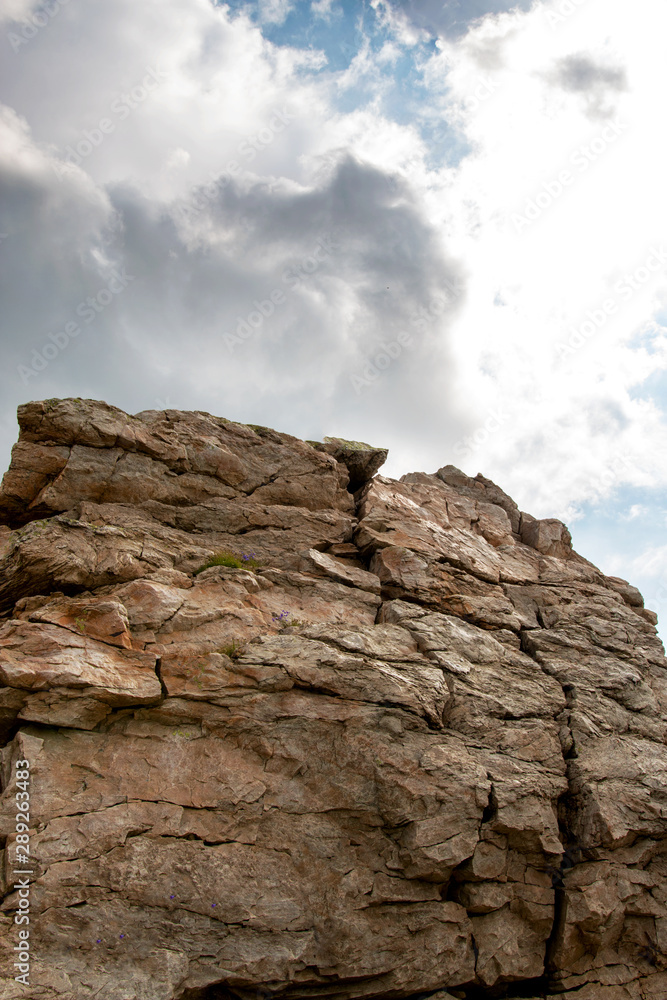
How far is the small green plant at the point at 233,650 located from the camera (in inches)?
562

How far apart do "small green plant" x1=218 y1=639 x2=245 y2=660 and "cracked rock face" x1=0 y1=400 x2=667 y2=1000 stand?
7 cm

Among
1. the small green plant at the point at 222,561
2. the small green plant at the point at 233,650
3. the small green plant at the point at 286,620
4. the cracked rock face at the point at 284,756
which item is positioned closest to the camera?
the cracked rock face at the point at 284,756

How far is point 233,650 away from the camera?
1439cm

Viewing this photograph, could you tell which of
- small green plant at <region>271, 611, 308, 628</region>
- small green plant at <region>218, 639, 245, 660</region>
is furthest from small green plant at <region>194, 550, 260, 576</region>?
small green plant at <region>218, 639, 245, 660</region>

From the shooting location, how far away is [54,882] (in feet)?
34.6

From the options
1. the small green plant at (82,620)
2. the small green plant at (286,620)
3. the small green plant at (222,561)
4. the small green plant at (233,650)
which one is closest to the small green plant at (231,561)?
the small green plant at (222,561)

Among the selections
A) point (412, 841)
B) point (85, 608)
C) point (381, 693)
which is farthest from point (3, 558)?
point (412, 841)

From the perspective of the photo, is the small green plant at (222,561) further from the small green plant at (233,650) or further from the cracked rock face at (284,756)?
the small green plant at (233,650)

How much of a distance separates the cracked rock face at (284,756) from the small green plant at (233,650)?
74mm

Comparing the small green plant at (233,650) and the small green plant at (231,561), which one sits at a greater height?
the small green plant at (231,561)

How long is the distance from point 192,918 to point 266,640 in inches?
238

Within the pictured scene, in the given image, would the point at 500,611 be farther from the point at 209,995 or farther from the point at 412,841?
the point at 209,995

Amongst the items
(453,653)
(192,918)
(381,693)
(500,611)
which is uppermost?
(500,611)

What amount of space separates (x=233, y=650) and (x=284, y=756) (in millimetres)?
2899
